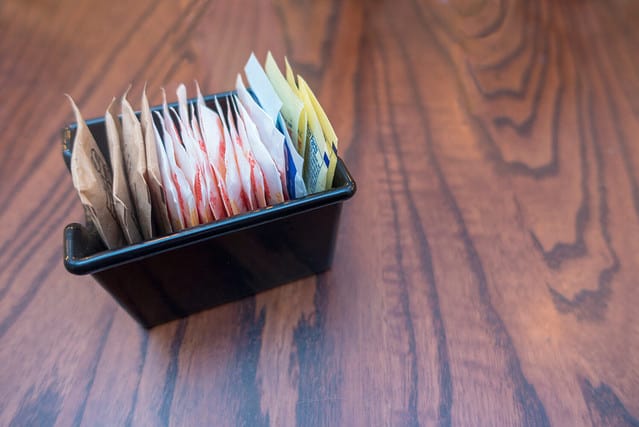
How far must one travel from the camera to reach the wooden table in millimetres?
374

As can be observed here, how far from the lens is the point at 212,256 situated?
0.35 metres

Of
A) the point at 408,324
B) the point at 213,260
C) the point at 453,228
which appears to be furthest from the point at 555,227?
the point at 213,260

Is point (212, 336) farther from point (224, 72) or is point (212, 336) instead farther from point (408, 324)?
point (224, 72)

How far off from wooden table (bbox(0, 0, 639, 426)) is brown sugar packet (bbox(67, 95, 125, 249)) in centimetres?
13

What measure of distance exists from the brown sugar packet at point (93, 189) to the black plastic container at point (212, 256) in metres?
0.01

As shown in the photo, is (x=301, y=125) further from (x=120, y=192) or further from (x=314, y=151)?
(x=120, y=192)

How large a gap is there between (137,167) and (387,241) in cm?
28

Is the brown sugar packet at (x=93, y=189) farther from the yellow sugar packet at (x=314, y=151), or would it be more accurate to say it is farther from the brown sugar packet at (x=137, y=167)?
the yellow sugar packet at (x=314, y=151)

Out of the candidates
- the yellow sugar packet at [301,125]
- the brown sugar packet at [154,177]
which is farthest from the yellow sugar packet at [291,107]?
the brown sugar packet at [154,177]

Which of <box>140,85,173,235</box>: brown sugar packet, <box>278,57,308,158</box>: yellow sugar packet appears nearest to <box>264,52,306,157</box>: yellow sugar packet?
<box>278,57,308,158</box>: yellow sugar packet

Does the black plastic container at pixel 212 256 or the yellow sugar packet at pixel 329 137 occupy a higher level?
the yellow sugar packet at pixel 329 137

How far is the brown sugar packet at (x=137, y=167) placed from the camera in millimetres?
325

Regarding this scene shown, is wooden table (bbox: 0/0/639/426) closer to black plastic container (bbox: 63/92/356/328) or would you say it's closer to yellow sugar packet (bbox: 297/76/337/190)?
black plastic container (bbox: 63/92/356/328)

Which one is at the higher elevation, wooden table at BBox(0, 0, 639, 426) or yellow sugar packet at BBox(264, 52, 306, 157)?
yellow sugar packet at BBox(264, 52, 306, 157)
